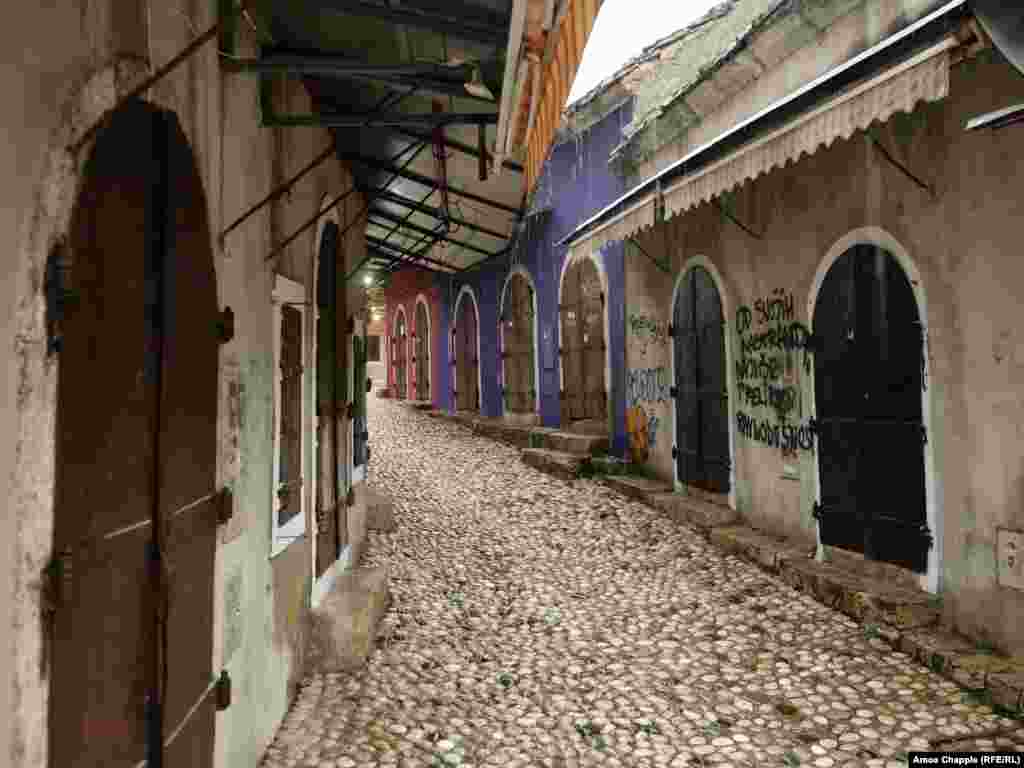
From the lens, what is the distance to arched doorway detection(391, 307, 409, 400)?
1962 cm

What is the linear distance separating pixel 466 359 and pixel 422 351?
3162 mm

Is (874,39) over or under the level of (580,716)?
over

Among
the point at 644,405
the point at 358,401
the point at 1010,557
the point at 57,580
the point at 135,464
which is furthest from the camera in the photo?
the point at 644,405

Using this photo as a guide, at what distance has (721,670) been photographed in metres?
4.46

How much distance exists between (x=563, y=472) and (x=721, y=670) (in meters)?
5.36

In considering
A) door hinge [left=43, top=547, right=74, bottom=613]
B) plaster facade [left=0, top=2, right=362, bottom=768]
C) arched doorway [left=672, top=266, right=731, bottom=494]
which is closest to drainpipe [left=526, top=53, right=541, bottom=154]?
plaster facade [left=0, top=2, right=362, bottom=768]

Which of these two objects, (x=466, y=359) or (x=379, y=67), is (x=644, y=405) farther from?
(x=466, y=359)

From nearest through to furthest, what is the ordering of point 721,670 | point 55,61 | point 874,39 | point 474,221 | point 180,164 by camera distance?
point 55,61 → point 180,164 → point 721,670 → point 874,39 → point 474,221

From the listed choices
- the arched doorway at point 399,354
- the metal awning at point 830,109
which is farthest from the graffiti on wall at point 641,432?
the arched doorway at point 399,354

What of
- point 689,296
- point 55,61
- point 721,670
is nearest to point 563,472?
point 689,296

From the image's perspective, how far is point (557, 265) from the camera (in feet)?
37.2

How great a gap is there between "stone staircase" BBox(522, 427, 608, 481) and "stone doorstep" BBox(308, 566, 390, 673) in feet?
16.8

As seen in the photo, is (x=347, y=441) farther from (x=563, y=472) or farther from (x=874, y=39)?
(x=874, y=39)

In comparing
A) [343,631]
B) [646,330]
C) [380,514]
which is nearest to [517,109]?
[343,631]
